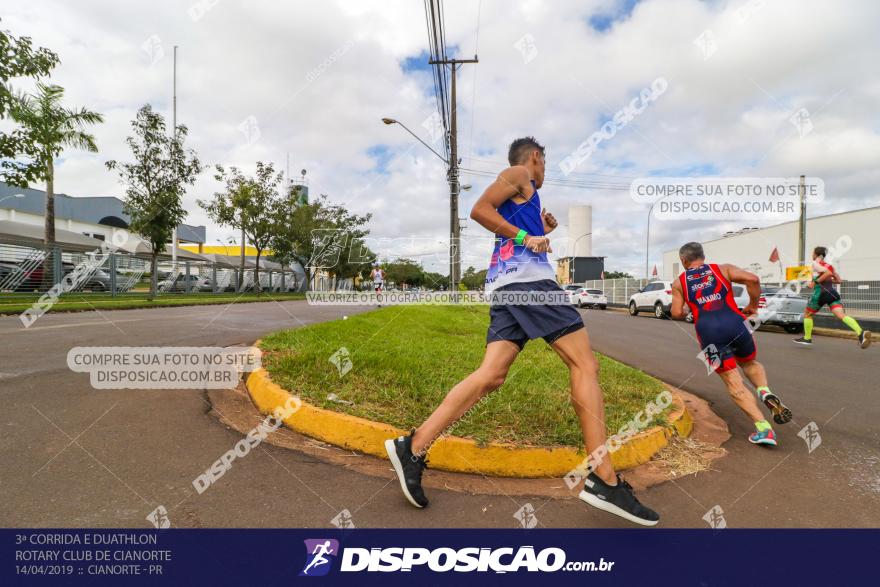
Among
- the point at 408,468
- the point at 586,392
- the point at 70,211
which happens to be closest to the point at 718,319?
the point at 586,392

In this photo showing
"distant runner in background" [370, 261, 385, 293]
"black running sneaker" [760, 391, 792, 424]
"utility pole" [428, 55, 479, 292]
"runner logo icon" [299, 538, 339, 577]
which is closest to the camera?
"runner logo icon" [299, 538, 339, 577]

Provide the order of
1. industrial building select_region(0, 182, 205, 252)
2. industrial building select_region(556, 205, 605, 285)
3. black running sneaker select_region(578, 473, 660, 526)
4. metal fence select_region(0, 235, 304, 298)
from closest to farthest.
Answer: black running sneaker select_region(578, 473, 660, 526)
metal fence select_region(0, 235, 304, 298)
industrial building select_region(0, 182, 205, 252)
industrial building select_region(556, 205, 605, 285)

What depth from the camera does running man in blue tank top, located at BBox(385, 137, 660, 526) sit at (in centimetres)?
211

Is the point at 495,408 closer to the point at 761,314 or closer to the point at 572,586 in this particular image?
the point at 572,586

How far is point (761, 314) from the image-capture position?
13.2 m

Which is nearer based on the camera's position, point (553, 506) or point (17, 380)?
point (553, 506)

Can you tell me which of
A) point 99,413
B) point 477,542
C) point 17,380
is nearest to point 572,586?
point 477,542

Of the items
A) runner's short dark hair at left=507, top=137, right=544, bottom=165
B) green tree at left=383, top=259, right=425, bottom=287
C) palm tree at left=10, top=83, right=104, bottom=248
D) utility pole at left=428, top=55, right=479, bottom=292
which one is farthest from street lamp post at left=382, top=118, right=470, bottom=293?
green tree at left=383, top=259, right=425, bottom=287

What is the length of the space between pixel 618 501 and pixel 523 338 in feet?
2.74

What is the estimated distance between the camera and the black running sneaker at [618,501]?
6.64 ft

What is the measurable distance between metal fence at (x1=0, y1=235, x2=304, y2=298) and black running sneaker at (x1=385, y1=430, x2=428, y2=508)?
17822 millimetres

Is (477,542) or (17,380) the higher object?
(17,380)

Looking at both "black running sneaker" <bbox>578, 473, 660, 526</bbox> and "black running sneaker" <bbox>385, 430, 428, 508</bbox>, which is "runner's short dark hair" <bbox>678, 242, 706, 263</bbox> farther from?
"black running sneaker" <bbox>385, 430, 428, 508</bbox>

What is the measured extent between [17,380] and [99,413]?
1.41 meters
